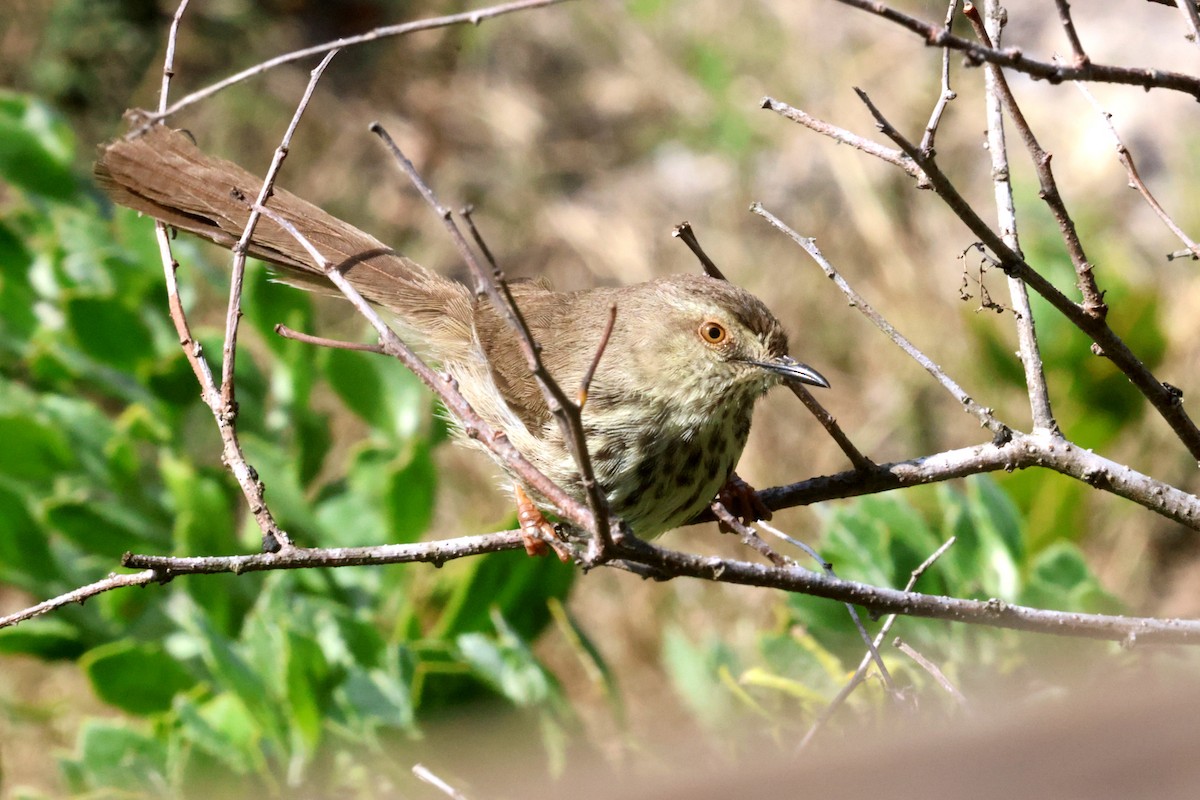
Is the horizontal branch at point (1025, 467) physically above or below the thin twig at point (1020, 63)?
below

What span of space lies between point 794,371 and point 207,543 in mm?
2407

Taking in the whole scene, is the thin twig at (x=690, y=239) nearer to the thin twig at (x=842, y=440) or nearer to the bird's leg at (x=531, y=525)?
the thin twig at (x=842, y=440)

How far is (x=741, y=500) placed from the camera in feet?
11.9

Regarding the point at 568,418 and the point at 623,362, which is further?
the point at 623,362

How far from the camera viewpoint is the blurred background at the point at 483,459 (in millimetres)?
4281

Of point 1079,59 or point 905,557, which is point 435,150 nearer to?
point 905,557

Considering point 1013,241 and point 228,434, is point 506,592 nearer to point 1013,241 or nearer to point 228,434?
point 228,434

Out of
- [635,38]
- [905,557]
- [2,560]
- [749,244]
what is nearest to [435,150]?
[635,38]

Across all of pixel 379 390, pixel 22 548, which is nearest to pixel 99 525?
pixel 22 548

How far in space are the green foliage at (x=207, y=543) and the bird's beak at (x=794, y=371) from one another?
52.7 inches

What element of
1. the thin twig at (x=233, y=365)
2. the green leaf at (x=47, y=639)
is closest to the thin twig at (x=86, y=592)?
the thin twig at (x=233, y=365)

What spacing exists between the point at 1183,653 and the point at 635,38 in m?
7.04

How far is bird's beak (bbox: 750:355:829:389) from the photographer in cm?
348

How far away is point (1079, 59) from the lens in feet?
6.79
